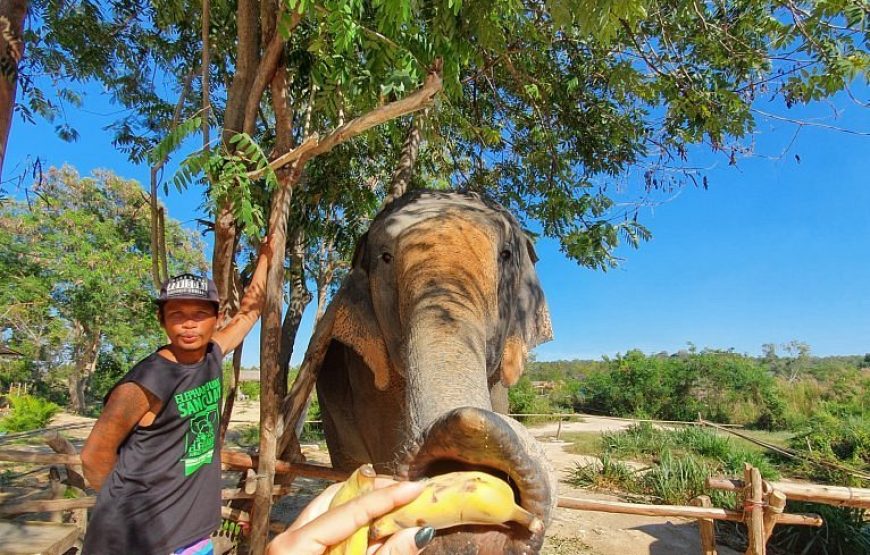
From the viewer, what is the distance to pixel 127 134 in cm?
684

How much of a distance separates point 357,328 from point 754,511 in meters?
3.91

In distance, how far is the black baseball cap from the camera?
206 cm

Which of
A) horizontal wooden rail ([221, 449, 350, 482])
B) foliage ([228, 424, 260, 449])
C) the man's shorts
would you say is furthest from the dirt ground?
foliage ([228, 424, 260, 449])

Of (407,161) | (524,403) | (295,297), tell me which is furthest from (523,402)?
(407,161)

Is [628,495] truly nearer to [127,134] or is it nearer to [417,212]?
[417,212]

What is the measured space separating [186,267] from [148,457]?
2277cm

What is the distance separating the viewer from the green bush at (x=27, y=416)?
14.9 metres

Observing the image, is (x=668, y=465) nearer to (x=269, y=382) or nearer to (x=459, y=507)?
(x=269, y=382)

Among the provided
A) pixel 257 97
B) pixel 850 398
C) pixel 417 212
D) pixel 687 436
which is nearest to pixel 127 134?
pixel 257 97

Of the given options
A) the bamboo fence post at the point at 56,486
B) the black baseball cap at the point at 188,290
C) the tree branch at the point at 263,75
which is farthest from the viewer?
the bamboo fence post at the point at 56,486

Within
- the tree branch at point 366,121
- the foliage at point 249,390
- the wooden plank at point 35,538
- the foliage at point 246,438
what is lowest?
the foliage at point 246,438

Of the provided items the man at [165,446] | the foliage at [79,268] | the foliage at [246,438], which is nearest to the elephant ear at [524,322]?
the man at [165,446]

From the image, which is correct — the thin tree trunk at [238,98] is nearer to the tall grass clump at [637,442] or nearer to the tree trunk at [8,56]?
the tree trunk at [8,56]

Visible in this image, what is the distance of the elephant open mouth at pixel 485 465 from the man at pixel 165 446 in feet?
3.59
